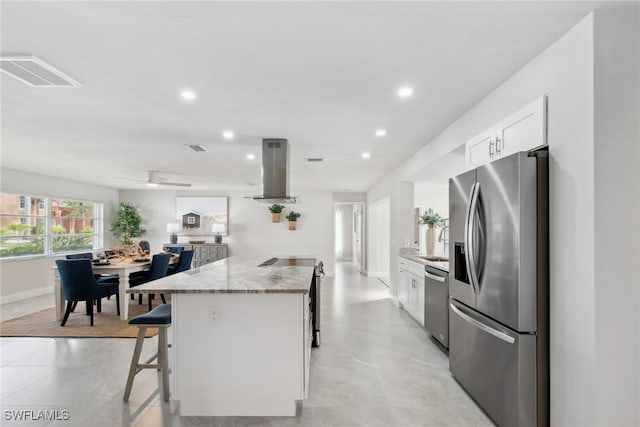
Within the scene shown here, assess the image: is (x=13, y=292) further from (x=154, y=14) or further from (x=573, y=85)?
(x=573, y=85)

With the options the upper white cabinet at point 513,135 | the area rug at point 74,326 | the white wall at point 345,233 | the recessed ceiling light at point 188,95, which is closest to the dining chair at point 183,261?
the area rug at point 74,326

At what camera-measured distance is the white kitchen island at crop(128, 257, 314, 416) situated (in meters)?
2.32

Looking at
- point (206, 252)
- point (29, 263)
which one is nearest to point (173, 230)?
point (206, 252)

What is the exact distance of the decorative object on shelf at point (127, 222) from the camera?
28.8 feet

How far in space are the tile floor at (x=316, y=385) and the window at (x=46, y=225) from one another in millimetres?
3288

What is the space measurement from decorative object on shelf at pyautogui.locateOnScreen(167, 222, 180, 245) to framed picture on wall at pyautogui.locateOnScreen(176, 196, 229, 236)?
0.67 ft

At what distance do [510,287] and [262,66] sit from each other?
2.12m

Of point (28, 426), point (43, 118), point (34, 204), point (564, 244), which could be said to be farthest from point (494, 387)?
point (34, 204)

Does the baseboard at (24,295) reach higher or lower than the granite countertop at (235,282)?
lower

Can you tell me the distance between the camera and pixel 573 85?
5.84 ft

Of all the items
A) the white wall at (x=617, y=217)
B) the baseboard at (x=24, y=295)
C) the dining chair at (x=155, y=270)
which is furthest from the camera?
the baseboard at (x=24, y=295)

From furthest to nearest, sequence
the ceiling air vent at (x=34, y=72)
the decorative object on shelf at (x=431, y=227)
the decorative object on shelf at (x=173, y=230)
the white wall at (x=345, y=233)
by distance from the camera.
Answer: the white wall at (x=345, y=233) < the decorative object on shelf at (x=173, y=230) < the decorative object on shelf at (x=431, y=227) < the ceiling air vent at (x=34, y=72)

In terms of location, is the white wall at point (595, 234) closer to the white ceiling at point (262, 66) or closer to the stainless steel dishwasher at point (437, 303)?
the white ceiling at point (262, 66)

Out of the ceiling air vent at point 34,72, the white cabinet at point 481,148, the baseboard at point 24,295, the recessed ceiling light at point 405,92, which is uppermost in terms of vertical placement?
the recessed ceiling light at point 405,92
